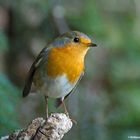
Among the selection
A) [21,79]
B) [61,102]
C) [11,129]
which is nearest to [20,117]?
[61,102]

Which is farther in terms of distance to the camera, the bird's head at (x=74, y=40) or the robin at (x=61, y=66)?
the bird's head at (x=74, y=40)

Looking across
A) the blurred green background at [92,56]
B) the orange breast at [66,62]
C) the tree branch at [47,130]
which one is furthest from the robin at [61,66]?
the tree branch at [47,130]

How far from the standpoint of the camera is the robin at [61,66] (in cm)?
572

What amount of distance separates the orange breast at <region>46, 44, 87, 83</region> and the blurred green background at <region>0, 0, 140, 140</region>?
1.06 m

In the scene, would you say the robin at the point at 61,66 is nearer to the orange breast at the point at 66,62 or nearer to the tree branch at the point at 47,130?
the orange breast at the point at 66,62

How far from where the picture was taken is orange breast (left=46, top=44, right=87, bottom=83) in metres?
5.71

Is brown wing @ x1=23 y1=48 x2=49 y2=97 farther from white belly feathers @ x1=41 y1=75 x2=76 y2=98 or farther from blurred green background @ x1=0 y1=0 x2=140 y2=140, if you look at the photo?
blurred green background @ x1=0 y1=0 x2=140 y2=140

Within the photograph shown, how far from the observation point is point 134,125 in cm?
791

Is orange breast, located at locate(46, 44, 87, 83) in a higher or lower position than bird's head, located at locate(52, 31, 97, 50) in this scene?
lower

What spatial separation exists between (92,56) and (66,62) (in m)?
3.84

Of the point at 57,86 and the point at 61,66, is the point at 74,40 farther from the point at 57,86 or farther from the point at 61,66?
the point at 57,86

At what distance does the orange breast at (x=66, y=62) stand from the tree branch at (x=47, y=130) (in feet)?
4.67

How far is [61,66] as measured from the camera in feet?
18.7

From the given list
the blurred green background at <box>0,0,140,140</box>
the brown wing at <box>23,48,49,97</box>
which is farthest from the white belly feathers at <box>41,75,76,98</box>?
the blurred green background at <box>0,0,140,140</box>
